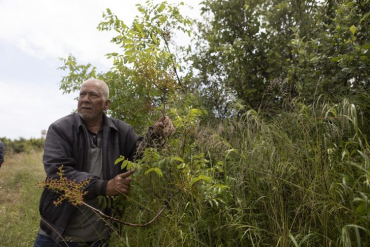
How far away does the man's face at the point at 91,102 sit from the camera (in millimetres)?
3029

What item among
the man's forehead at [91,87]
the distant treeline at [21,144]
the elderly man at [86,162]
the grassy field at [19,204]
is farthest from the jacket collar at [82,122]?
the distant treeline at [21,144]

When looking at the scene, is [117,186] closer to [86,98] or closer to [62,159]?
[62,159]

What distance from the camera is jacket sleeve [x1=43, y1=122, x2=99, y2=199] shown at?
2.51 m

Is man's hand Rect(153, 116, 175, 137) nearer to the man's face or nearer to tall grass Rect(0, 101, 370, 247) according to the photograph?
tall grass Rect(0, 101, 370, 247)

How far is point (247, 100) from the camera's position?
539 centimetres

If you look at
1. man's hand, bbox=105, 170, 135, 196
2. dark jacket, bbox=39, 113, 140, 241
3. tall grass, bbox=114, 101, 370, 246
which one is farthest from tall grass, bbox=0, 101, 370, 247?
dark jacket, bbox=39, 113, 140, 241

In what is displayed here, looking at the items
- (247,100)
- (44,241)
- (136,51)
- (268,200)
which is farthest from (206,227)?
(247,100)

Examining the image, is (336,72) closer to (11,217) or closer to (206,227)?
(206,227)

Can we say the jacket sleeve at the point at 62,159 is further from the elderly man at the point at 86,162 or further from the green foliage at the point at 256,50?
the green foliage at the point at 256,50

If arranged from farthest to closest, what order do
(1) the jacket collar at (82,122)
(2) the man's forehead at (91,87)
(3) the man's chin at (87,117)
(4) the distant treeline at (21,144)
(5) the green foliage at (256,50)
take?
1. (4) the distant treeline at (21,144)
2. (5) the green foliage at (256,50)
3. (2) the man's forehead at (91,87)
4. (3) the man's chin at (87,117)
5. (1) the jacket collar at (82,122)

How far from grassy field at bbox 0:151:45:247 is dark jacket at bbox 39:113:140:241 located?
53cm

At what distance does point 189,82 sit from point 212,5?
1.51 meters

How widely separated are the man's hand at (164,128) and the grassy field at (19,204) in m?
0.98

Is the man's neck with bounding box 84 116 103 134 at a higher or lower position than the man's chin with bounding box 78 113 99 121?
lower
